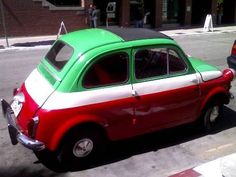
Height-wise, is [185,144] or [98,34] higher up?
[98,34]

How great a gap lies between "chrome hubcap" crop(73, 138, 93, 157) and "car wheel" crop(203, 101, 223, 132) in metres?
2.15

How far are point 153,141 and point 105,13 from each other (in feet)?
62.5

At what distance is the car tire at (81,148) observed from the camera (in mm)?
5223

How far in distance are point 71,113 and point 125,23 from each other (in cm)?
2010

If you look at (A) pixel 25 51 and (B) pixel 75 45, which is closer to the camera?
(B) pixel 75 45

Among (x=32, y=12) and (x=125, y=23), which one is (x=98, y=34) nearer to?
(x=32, y=12)

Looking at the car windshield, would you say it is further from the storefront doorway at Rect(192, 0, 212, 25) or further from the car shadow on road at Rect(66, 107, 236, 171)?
the storefront doorway at Rect(192, 0, 212, 25)

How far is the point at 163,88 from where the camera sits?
5.82 metres

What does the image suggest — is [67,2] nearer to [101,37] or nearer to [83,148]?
[101,37]

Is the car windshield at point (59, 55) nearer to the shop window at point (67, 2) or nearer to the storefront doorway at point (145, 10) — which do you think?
the shop window at point (67, 2)

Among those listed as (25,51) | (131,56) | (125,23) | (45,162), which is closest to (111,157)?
(45,162)

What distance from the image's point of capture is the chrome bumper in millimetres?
4969

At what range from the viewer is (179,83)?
19.6 feet

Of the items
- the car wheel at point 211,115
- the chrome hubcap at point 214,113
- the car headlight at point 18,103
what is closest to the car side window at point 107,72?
the car headlight at point 18,103
